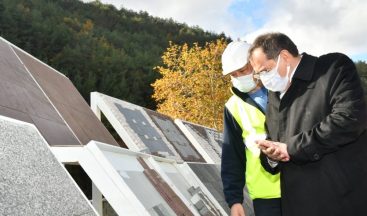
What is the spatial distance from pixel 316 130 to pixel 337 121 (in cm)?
13

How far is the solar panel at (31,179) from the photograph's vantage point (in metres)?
2.17

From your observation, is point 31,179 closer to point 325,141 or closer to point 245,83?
point 325,141

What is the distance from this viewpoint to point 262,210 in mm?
3641

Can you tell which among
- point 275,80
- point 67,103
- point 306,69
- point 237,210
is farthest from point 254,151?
point 67,103

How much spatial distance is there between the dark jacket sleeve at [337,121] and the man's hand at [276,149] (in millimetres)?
45

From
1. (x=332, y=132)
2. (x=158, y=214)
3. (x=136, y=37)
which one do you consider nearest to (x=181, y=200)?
(x=158, y=214)

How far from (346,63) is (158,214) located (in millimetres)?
1820

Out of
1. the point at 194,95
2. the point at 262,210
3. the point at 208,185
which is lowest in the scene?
the point at 194,95

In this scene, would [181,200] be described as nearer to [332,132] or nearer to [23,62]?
[23,62]

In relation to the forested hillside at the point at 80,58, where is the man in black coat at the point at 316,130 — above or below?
above

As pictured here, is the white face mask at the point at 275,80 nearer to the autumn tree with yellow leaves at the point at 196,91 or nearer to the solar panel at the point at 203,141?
the solar panel at the point at 203,141

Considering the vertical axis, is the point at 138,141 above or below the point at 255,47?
below

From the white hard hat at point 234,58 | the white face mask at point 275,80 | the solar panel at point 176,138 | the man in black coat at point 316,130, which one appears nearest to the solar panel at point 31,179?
the man in black coat at point 316,130

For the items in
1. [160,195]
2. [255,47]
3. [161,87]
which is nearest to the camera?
[255,47]
